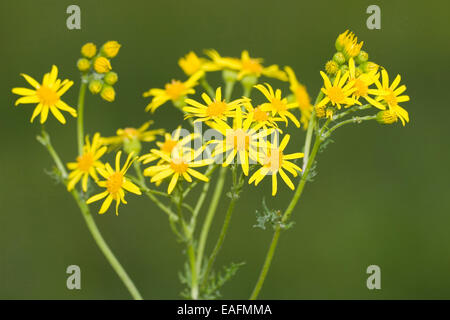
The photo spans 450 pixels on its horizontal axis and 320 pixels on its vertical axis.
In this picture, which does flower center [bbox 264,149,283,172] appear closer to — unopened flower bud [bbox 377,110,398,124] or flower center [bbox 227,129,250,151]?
flower center [bbox 227,129,250,151]

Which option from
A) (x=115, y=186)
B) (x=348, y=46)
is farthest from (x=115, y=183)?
(x=348, y=46)

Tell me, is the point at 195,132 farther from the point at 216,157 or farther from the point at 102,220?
the point at 102,220

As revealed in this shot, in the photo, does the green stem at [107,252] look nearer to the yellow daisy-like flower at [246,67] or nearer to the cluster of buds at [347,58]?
the yellow daisy-like flower at [246,67]

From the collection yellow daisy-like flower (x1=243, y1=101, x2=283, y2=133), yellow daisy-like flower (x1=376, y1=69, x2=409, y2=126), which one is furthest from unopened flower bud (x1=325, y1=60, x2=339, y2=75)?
yellow daisy-like flower (x1=243, y1=101, x2=283, y2=133)

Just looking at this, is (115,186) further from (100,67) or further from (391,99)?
(391,99)

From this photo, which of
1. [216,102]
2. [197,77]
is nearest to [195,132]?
[216,102]

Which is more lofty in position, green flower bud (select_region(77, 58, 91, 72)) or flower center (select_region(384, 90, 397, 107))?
A: green flower bud (select_region(77, 58, 91, 72))
